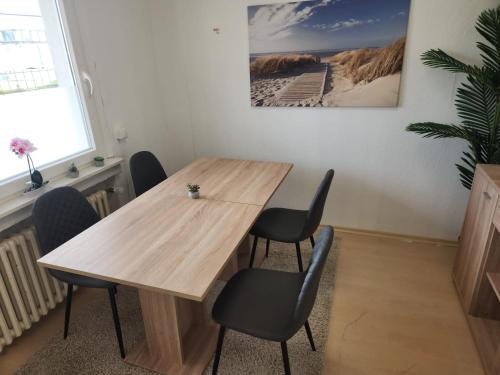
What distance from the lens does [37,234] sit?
1.94 metres

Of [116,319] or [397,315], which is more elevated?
[116,319]

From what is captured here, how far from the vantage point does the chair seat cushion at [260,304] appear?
1.50 m

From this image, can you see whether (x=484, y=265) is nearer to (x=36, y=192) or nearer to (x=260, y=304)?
(x=260, y=304)

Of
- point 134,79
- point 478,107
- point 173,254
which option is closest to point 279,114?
point 134,79

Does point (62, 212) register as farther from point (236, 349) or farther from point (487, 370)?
point (487, 370)

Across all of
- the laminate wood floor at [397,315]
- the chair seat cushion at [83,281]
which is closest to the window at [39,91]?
the chair seat cushion at [83,281]

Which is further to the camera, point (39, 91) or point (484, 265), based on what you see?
point (39, 91)

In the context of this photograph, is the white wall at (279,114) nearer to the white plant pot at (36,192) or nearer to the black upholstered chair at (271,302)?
the white plant pot at (36,192)

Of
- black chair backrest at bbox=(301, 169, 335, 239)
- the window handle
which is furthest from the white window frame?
black chair backrest at bbox=(301, 169, 335, 239)

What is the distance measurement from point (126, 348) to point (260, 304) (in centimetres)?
94

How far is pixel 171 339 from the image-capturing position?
5.92 ft

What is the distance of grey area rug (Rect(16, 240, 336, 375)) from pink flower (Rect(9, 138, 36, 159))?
Answer: 1123 millimetres

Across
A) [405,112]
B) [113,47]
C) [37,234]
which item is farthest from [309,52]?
[37,234]

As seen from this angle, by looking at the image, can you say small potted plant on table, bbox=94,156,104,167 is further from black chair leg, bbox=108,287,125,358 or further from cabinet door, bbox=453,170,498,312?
cabinet door, bbox=453,170,498,312
